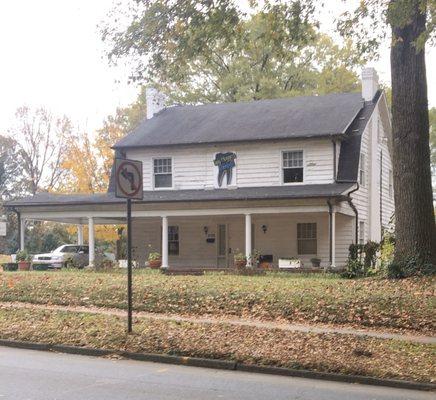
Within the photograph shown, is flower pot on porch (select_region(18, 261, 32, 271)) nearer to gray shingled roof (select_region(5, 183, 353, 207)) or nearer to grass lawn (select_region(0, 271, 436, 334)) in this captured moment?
gray shingled roof (select_region(5, 183, 353, 207))

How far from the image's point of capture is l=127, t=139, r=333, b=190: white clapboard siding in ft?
82.5

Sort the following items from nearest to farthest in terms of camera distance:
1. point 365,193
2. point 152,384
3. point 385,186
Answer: point 152,384, point 365,193, point 385,186

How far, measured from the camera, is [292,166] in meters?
25.6

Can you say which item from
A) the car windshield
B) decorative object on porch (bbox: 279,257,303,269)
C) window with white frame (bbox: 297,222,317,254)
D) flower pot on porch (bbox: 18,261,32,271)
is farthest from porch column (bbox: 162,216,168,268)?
the car windshield

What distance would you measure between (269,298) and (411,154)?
550cm

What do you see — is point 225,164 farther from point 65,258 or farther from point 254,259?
point 65,258

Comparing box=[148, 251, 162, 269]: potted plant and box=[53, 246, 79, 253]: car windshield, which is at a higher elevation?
box=[53, 246, 79, 253]: car windshield

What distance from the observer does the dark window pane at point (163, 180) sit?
27547 mm

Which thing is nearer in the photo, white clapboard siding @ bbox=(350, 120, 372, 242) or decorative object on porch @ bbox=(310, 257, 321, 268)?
decorative object on porch @ bbox=(310, 257, 321, 268)

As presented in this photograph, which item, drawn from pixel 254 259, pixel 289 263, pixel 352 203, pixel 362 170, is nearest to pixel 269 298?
pixel 289 263

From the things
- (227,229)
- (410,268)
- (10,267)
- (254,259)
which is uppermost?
(227,229)

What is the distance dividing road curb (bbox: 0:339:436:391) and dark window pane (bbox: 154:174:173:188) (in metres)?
16.9

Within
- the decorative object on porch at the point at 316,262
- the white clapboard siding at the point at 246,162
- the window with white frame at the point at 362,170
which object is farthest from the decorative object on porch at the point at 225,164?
the window with white frame at the point at 362,170

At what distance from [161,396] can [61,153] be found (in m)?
45.2
